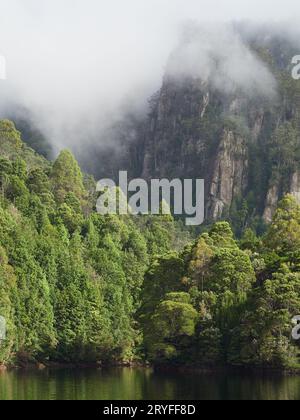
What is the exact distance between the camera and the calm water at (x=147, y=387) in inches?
2092

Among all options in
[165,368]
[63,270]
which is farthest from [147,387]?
[63,270]

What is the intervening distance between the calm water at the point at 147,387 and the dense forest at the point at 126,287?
14.0 ft

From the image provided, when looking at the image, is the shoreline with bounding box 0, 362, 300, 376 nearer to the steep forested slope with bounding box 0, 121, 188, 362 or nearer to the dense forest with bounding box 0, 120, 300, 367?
the dense forest with bounding box 0, 120, 300, 367

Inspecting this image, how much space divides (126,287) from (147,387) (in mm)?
50441

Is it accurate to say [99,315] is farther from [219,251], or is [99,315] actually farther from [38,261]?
[219,251]

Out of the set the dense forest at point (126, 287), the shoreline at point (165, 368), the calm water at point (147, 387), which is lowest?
the calm water at point (147, 387)

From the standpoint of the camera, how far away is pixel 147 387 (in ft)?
198

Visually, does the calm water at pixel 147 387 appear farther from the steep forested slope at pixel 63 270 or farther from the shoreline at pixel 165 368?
the steep forested slope at pixel 63 270

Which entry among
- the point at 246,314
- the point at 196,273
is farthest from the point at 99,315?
the point at 246,314

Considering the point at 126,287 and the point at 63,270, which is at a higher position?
the point at 126,287

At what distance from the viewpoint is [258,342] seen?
71.1m

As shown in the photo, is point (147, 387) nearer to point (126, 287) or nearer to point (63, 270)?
point (63, 270)

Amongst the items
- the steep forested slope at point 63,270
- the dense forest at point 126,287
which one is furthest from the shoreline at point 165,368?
the steep forested slope at point 63,270
